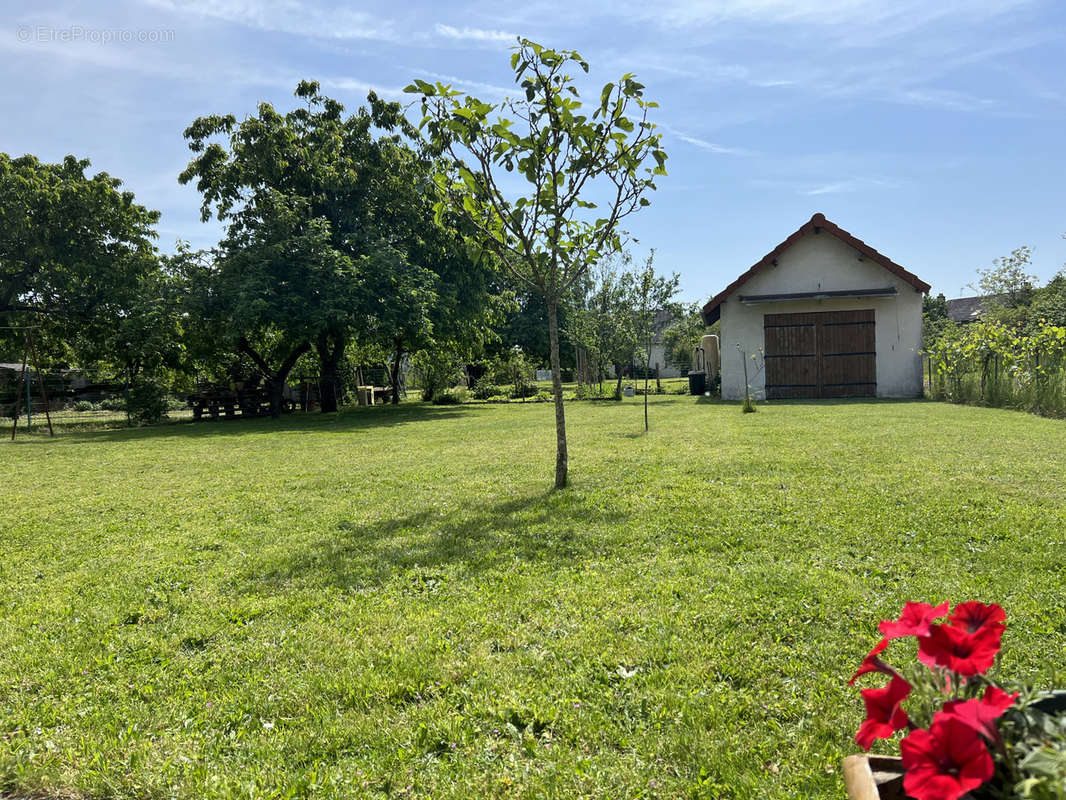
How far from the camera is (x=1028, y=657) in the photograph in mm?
2617

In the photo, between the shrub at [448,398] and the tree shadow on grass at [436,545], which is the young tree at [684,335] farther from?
the tree shadow on grass at [436,545]

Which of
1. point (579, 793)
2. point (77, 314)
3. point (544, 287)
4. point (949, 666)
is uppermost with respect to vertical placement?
point (77, 314)

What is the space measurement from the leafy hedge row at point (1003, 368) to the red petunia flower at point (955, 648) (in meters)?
14.1

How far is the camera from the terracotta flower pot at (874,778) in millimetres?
1274

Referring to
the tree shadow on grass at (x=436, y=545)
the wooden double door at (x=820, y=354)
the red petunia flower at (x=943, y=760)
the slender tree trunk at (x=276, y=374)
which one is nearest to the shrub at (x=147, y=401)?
the slender tree trunk at (x=276, y=374)

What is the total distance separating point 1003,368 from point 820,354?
5.37m

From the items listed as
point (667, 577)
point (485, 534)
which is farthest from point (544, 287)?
point (667, 577)

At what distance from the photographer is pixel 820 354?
62.6 ft

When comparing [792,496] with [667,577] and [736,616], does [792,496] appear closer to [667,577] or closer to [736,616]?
[667,577]

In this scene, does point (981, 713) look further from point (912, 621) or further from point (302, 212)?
point (302, 212)

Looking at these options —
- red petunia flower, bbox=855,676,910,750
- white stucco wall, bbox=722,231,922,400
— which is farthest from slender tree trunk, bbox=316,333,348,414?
red petunia flower, bbox=855,676,910,750

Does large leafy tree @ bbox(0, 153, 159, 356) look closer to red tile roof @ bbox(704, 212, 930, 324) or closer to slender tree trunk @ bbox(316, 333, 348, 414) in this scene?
slender tree trunk @ bbox(316, 333, 348, 414)

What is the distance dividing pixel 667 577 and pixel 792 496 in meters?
2.43

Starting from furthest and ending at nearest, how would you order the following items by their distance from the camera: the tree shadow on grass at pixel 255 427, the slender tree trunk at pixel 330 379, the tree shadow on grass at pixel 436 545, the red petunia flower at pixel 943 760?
the slender tree trunk at pixel 330 379
the tree shadow on grass at pixel 255 427
the tree shadow on grass at pixel 436 545
the red petunia flower at pixel 943 760
